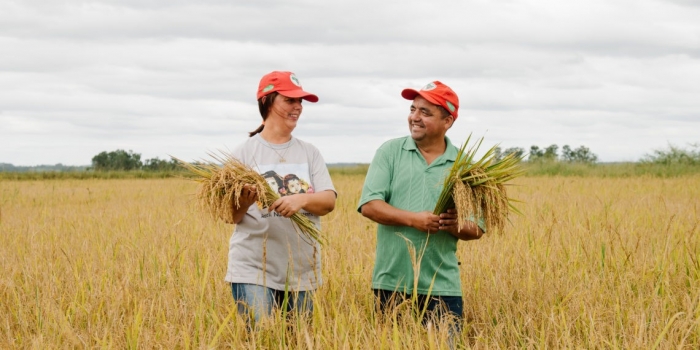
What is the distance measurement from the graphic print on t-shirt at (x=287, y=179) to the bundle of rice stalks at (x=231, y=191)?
8cm

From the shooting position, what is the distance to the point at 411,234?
10.1 feet

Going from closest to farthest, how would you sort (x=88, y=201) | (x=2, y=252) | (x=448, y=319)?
(x=448, y=319), (x=2, y=252), (x=88, y=201)

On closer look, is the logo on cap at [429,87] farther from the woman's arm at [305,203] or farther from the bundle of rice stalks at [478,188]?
the woman's arm at [305,203]

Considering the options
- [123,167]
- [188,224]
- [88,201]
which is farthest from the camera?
[123,167]

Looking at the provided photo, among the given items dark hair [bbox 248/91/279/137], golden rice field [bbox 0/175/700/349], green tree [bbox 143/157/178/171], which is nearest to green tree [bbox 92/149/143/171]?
green tree [bbox 143/157/178/171]

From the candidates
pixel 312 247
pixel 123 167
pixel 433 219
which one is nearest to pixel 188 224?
pixel 312 247

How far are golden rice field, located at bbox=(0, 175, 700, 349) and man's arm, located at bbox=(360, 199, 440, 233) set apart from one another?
0.41m

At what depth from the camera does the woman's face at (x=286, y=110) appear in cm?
311

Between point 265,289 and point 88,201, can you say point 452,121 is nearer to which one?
point 265,289

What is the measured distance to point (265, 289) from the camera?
2908mm

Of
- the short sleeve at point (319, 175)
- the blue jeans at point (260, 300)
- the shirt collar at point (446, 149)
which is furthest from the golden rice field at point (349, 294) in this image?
the shirt collar at point (446, 149)

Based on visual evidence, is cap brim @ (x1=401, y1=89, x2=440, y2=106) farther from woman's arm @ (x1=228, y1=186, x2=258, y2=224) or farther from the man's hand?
woman's arm @ (x1=228, y1=186, x2=258, y2=224)

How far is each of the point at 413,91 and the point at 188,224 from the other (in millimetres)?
4604

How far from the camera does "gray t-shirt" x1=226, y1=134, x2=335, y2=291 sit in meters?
3.00
